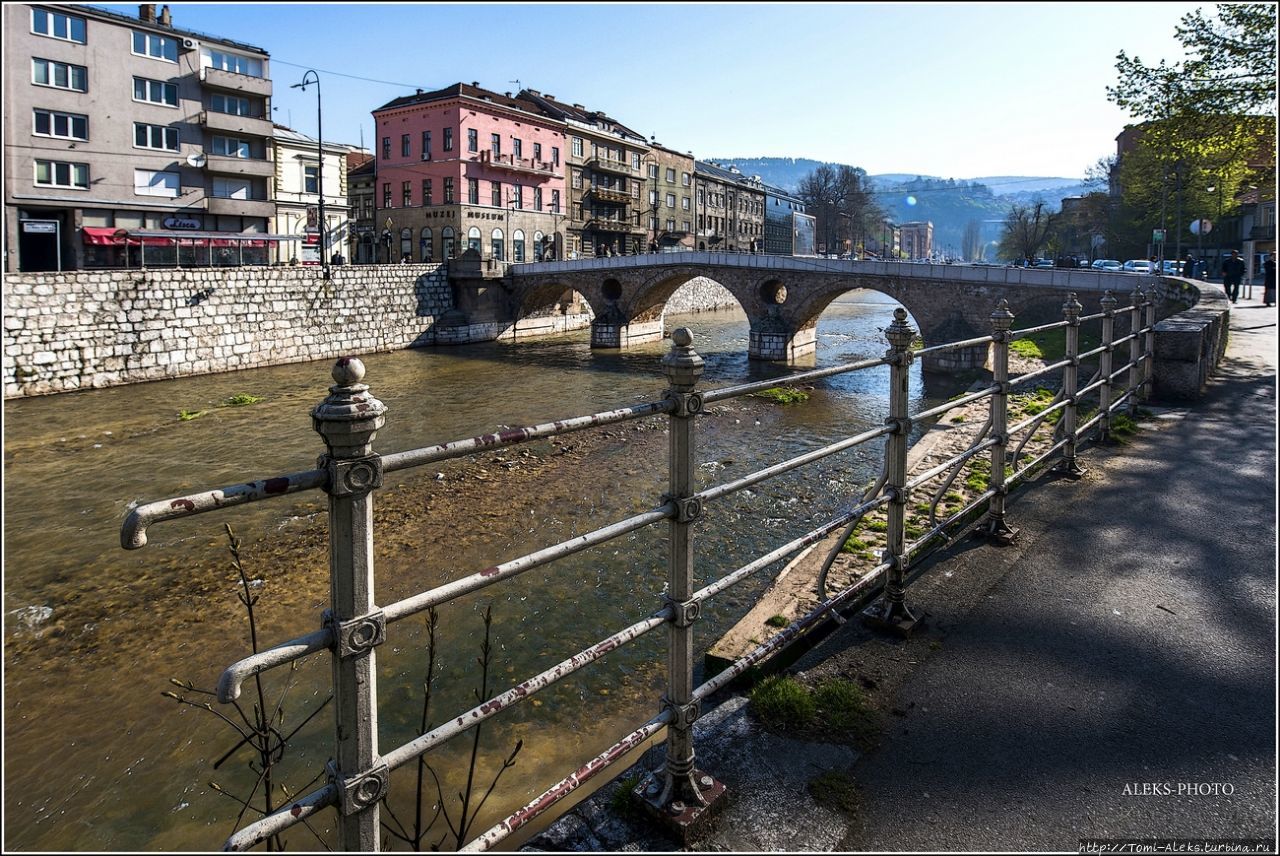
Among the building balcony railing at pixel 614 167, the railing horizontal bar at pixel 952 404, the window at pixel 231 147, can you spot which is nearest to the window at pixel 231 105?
the window at pixel 231 147

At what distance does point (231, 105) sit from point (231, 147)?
1762mm

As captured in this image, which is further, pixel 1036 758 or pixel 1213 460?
pixel 1213 460

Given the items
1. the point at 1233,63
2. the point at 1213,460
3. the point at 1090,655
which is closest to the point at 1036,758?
the point at 1090,655

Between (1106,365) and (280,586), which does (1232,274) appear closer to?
(1106,365)

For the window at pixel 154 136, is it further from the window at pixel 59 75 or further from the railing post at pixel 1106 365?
the railing post at pixel 1106 365

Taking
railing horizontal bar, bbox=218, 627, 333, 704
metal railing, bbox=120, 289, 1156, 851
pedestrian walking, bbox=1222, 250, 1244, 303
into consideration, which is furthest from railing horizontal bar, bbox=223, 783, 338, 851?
pedestrian walking, bbox=1222, 250, 1244, 303

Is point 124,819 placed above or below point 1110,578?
below

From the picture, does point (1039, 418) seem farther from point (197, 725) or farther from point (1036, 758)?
point (197, 725)

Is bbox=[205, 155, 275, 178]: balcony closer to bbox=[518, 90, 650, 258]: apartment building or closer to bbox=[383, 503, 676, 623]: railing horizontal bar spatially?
bbox=[518, 90, 650, 258]: apartment building

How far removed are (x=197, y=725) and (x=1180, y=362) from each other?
35.9 feet

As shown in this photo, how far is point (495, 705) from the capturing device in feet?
7.55

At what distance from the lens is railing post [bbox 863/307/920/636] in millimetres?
4031

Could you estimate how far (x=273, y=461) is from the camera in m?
16.0

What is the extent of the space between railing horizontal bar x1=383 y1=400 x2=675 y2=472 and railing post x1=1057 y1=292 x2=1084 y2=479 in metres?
4.66
